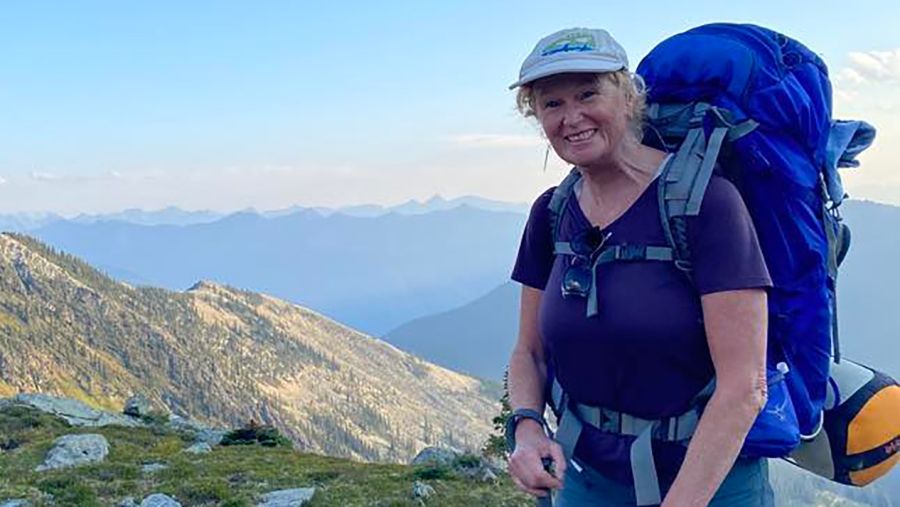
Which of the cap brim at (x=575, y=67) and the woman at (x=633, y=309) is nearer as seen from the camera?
the woman at (x=633, y=309)

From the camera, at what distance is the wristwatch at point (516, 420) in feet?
12.9

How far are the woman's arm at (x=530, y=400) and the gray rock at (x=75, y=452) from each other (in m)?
18.3

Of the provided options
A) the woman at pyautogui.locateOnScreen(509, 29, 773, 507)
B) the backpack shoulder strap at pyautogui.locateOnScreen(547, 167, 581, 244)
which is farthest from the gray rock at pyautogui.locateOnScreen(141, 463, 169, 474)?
the backpack shoulder strap at pyautogui.locateOnScreen(547, 167, 581, 244)

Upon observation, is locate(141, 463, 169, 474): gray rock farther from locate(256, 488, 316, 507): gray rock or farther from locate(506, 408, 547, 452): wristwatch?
locate(506, 408, 547, 452): wristwatch

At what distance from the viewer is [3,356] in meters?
172

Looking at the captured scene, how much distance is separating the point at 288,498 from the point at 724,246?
1365cm

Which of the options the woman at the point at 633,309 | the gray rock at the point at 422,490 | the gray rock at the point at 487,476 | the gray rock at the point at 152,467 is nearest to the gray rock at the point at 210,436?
the gray rock at the point at 152,467

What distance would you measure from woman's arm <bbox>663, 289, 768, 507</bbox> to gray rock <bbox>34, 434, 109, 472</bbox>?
19.4 m

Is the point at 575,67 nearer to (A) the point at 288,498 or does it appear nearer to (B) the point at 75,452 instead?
(A) the point at 288,498

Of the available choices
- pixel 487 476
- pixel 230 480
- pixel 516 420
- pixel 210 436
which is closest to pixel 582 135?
pixel 516 420

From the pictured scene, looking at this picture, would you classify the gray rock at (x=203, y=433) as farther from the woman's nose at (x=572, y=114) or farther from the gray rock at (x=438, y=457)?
the woman's nose at (x=572, y=114)

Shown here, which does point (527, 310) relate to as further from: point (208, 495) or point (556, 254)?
point (208, 495)

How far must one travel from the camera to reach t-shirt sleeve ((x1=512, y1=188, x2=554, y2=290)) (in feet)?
12.8

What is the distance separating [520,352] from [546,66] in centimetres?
154
